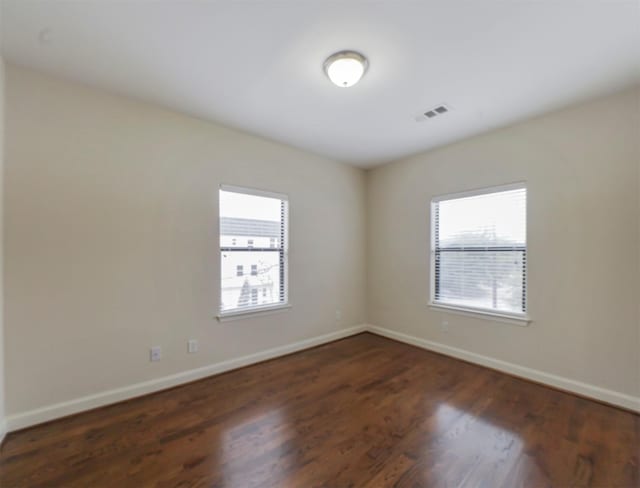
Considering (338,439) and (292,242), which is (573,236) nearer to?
(338,439)

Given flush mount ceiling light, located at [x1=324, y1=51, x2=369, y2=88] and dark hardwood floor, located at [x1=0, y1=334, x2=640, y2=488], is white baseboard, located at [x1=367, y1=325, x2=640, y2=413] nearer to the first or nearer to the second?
dark hardwood floor, located at [x1=0, y1=334, x2=640, y2=488]

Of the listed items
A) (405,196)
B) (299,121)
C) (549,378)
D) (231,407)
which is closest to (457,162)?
(405,196)

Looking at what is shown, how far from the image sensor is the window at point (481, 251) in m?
3.06

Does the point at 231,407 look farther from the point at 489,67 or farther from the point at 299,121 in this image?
the point at 489,67

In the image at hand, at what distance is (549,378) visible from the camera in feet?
9.10

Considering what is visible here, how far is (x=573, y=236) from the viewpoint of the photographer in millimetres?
2668

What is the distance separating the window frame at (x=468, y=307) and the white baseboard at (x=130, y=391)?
74.2 inches

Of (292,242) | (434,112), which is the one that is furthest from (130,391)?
(434,112)

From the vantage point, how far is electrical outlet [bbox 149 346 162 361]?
2660mm

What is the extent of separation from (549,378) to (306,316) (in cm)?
270

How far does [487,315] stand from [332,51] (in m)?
3.12

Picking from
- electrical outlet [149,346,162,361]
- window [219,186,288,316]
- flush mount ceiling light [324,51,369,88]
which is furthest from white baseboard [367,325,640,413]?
flush mount ceiling light [324,51,369,88]

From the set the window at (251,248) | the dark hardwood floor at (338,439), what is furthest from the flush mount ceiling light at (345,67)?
the dark hardwood floor at (338,439)

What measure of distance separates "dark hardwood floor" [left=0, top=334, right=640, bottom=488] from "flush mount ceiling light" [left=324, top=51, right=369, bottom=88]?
260 cm
